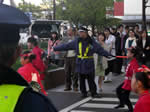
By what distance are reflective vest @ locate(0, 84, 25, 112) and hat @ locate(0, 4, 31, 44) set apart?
0.22 metres

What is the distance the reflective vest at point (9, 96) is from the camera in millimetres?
1526

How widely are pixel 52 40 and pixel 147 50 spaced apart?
317 cm

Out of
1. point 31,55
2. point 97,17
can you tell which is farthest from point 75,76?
point 97,17

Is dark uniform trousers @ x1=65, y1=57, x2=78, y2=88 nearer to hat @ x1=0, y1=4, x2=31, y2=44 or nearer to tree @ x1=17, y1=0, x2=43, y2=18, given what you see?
hat @ x1=0, y1=4, x2=31, y2=44

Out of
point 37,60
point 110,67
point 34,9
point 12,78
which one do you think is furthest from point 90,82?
point 34,9

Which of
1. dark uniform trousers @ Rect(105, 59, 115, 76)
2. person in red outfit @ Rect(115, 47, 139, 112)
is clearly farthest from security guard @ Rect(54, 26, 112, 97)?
dark uniform trousers @ Rect(105, 59, 115, 76)

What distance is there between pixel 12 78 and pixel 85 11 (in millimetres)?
36627

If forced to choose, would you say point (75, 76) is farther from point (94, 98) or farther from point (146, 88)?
point (146, 88)

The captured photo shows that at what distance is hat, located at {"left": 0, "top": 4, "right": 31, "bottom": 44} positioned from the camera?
1.61 meters

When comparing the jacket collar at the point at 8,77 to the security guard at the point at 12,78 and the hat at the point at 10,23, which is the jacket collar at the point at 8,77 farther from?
the hat at the point at 10,23

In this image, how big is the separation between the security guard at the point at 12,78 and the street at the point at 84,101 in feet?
20.0

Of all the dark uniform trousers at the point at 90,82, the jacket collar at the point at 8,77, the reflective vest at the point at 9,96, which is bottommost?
the dark uniform trousers at the point at 90,82

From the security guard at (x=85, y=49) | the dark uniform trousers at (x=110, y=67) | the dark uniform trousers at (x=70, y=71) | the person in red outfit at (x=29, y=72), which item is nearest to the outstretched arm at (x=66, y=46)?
the security guard at (x=85, y=49)

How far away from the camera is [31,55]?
5.47 metres
